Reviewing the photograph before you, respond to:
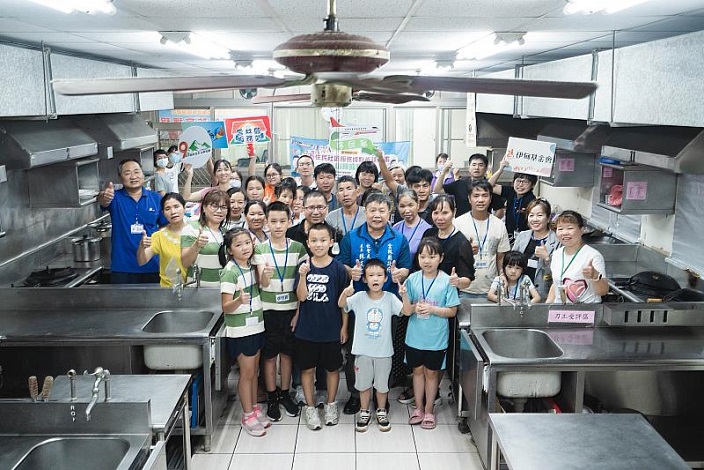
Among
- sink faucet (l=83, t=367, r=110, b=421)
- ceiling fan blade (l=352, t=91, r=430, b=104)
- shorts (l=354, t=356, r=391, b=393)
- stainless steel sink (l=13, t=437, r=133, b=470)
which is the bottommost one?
shorts (l=354, t=356, r=391, b=393)

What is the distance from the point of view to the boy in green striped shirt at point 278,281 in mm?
4059

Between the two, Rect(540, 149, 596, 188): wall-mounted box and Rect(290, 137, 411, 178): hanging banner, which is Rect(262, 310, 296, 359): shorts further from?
Rect(540, 149, 596, 188): wall-mounted box

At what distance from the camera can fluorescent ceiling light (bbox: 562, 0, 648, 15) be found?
2.81 meters

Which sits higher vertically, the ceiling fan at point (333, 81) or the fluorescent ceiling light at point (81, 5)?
the fluorescent ceiling light at point (81, 5)

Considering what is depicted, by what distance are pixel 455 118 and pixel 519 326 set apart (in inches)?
285

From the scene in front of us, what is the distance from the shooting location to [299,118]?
10.7 meters

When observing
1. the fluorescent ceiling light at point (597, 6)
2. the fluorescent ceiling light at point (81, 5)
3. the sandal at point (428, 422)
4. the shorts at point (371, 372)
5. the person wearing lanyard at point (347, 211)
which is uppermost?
the fluorescent ceiling light at point (597, 6)

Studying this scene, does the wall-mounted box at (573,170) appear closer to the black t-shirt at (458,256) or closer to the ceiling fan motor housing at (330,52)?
the black t-shirt at (458,256)

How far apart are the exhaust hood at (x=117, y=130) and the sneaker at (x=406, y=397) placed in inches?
132

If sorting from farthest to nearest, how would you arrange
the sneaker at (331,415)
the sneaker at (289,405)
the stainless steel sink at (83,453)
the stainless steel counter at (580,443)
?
the sneaker at (289,405)
the sneaker at (331,415)
the stainless steel sink at (83,453)
the stainless steel counter at (580,443)

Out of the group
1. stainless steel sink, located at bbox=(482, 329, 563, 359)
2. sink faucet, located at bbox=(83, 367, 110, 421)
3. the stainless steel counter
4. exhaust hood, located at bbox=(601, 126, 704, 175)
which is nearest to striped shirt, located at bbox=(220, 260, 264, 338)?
sink faucet, located at bbox=(83, 367, 110, 421)

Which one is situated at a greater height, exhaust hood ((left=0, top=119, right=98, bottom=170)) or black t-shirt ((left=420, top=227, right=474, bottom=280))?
exhaust hood ((left=0, top=119, right=98, bottom=170))

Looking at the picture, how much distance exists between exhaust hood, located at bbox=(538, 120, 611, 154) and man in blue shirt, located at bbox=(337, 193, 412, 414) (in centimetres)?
201

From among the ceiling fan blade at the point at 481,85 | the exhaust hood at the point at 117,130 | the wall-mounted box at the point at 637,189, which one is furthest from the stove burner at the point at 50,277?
the wall-mounted box at the point at 637,189
